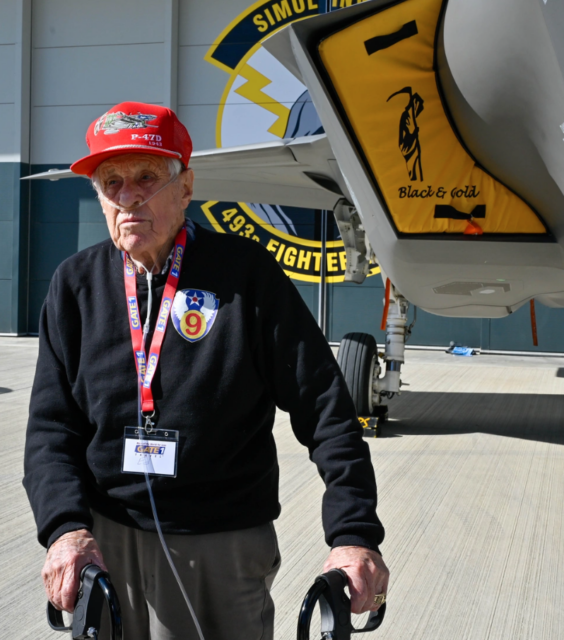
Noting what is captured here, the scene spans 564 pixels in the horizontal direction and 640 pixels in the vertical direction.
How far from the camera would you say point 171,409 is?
1525 mm

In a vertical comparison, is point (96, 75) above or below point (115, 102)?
above

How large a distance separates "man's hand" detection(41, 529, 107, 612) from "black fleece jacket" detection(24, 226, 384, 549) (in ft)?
0.11

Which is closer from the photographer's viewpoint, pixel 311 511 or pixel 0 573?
pixel 0 573

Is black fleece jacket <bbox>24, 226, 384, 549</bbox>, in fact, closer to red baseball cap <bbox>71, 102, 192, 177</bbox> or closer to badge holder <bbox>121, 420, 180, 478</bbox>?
badge holder <bbox>121, 420, 180, 478</bbox>

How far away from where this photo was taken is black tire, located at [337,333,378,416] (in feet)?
19.6

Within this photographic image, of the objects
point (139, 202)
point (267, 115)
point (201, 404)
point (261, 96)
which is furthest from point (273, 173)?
point (261, 96)

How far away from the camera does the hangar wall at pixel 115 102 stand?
41.3ft

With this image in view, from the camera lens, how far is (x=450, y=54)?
3893 millimetres

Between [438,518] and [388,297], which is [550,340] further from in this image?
[438,518]

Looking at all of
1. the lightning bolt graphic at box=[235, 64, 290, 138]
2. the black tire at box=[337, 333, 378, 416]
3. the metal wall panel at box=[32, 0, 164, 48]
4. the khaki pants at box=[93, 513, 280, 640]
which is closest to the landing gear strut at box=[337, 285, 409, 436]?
the black tire at box=[337, 333, 378, 416]

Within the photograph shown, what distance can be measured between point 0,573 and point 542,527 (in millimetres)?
2739

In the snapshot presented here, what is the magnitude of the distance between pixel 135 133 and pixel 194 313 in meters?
0.43

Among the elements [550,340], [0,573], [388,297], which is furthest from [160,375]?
[550,340]

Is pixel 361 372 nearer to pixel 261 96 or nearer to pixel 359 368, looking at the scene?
pixel 359 368
